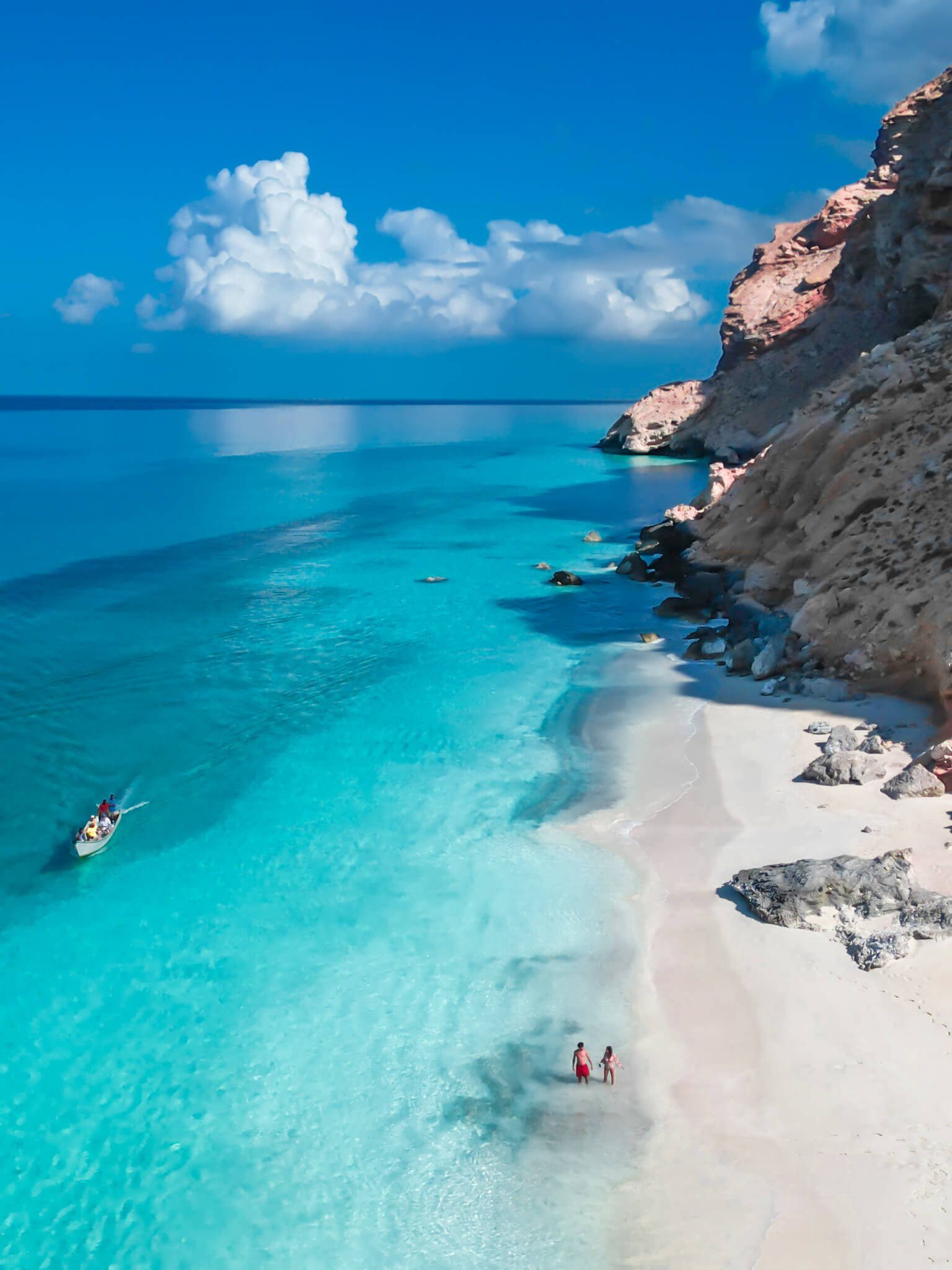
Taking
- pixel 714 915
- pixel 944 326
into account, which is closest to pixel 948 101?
pixel 944 326

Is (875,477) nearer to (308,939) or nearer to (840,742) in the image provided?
(840,742)

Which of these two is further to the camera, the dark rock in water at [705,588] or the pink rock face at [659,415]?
the pink rock face at [659,415]

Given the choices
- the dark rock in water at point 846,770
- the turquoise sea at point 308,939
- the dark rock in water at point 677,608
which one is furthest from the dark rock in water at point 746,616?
the dark rock in water at point 846,770

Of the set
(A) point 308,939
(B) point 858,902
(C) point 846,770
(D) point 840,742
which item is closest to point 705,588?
(D) point 840,742

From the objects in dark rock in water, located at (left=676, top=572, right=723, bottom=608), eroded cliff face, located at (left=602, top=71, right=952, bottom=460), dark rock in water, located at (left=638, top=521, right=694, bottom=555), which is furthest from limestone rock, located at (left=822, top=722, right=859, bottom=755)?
eroded cliff face, located at (left=602, top=71, right=952, bottom=460)

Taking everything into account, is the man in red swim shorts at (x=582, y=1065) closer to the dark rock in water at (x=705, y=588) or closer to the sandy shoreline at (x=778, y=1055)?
→ the sandy shoreline at (x=778, y=1055)

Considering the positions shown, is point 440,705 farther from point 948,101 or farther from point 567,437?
point 567,437

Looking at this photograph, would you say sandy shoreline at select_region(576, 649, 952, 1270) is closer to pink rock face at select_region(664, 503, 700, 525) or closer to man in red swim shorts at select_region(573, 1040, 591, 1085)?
man in red swim shorts at select_region(573, 1040, 591, 1085)
